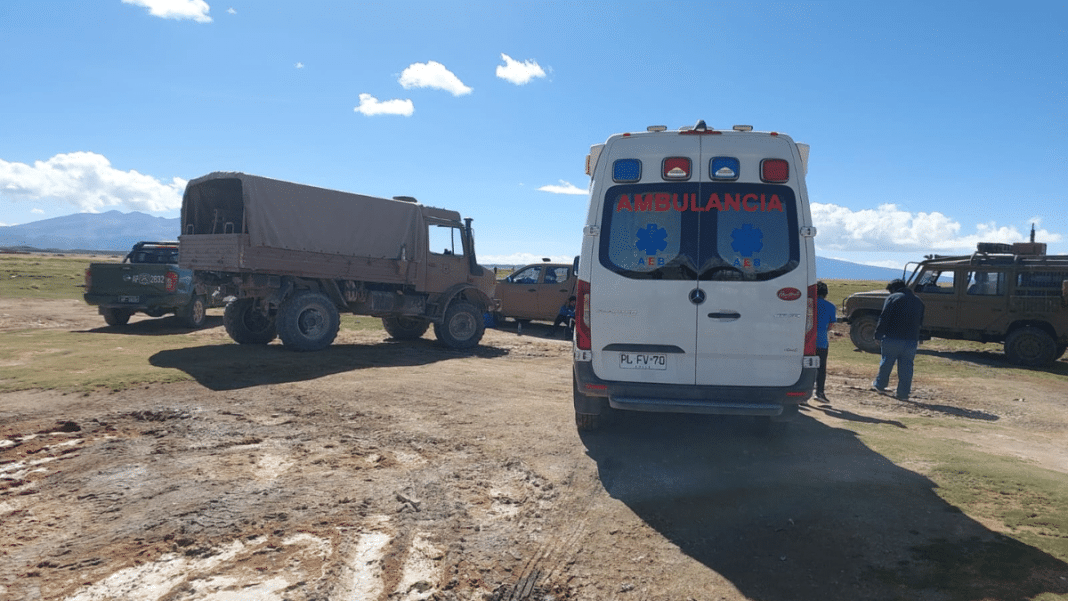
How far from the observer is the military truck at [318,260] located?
1049 cm

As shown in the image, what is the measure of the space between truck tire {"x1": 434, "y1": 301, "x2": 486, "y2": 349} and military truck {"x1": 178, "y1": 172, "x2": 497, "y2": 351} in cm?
2

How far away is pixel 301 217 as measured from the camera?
432 inches

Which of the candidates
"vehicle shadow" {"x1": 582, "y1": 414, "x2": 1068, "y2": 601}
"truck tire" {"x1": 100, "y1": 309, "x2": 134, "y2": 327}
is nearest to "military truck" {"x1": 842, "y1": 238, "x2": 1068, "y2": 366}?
"vehicle shadow" {"x1": 582, "y1": 414, "x2": 1068, "y2": 601}

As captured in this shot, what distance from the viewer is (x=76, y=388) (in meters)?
7.58

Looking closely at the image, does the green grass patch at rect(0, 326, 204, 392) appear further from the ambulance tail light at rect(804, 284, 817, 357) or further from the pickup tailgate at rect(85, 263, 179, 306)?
the ambulance tail light at rect(804, 284, 817, 357)

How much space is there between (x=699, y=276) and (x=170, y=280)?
41.7 ft

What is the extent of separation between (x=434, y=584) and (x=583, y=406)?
2.70 meters

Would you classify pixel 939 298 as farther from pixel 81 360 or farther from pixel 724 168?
pixel 81 360

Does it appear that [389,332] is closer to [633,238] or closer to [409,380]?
[409,380]

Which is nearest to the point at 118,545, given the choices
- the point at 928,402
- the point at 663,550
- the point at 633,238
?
the point at 663,550

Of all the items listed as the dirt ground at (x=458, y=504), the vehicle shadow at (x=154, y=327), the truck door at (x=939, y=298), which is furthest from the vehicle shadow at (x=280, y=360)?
the truck door at (x=939, y=298)

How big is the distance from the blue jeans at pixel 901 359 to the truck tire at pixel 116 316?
15.5m

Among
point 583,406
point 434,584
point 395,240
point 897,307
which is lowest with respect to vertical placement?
point 434,584

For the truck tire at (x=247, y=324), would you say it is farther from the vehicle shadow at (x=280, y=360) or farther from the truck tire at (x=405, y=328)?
the truck tire at (x=405, y=328)
